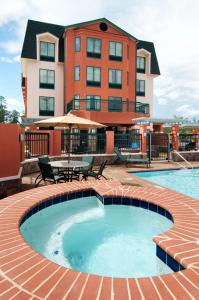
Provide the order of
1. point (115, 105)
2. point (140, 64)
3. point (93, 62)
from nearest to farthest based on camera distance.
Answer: point (115, 105) < point (93, 62) < point (140, 64)

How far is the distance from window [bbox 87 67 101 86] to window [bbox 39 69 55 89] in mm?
4514

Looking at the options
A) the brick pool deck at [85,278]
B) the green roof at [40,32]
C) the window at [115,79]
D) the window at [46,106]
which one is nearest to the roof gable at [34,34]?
the green roof at [40,32]

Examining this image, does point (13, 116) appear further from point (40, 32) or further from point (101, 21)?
point (101, 21)

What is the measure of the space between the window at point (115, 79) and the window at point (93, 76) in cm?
163

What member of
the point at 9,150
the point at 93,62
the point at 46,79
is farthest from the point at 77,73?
the point at 9,150

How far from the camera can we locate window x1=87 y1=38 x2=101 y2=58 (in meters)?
27.8

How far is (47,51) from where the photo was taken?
93.4 feet

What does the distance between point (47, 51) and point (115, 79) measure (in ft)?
29.7

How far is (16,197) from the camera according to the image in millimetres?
5312

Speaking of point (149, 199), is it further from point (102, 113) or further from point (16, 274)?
point (102, 113)

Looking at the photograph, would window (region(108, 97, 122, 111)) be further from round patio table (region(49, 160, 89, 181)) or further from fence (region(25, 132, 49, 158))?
round patio table (region(49, 160, 89, 181))

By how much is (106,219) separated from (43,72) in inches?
1036

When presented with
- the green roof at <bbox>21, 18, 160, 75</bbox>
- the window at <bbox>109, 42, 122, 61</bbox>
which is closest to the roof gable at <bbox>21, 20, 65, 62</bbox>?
the green roof at <bbox>21, 18, 160, 75</bbox>

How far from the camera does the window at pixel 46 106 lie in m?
28.5
